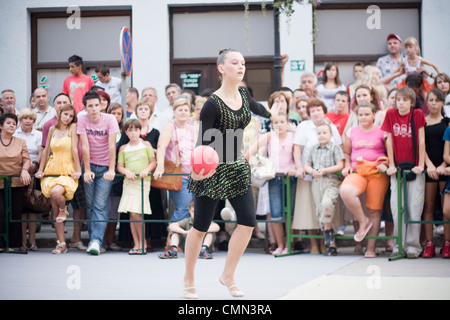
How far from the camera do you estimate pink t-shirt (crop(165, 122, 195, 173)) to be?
32.2 feet

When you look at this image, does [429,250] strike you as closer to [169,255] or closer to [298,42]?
[169,255]

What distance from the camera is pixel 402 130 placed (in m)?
8.95

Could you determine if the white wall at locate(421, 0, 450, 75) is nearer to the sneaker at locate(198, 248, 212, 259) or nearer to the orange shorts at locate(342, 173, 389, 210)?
the orange shorts at locate(342, 173, 389, 210)

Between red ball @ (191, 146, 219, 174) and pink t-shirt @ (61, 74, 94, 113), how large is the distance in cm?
690

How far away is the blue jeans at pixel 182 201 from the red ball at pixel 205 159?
3884 millimetres

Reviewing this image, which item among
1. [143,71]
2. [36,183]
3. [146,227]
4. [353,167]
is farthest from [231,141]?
[143,71]

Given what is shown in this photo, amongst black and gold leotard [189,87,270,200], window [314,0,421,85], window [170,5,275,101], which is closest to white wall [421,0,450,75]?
window [314,0,421,85]

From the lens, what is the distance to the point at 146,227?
32.6 ft

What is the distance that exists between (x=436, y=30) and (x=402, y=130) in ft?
19.0

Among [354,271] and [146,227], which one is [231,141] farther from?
[146,227]

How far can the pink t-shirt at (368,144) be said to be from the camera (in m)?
9.13

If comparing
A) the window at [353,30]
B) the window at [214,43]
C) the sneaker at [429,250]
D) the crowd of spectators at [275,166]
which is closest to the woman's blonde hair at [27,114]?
the crowd of spectators at [275,166]

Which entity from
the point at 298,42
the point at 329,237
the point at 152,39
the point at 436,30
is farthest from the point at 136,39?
the point at 329,237

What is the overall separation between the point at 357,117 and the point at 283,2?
7.60ft
